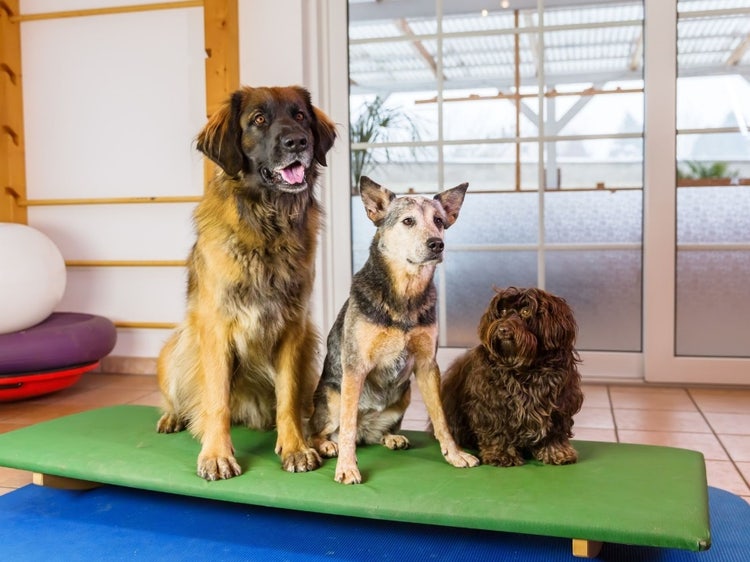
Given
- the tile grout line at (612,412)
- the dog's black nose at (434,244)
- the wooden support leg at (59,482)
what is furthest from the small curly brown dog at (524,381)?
the wooden support leg at (59,482)

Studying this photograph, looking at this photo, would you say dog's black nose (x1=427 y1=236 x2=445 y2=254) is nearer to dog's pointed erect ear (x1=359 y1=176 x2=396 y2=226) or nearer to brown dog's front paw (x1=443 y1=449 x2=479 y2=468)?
dog's pointed erect ear (x1=359 y1=176 x2=396 y2=226)

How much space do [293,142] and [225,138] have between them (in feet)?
0.73

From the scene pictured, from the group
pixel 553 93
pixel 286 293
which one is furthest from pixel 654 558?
pixel 553 93

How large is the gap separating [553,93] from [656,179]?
737 mm

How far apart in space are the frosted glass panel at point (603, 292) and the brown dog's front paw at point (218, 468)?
2464 millimetres

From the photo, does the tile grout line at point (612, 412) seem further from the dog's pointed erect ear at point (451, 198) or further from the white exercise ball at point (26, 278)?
the white exercise ball at point (26, 278)

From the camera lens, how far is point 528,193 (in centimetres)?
400

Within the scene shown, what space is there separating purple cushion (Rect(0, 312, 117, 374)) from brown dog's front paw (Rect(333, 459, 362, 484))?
218cm

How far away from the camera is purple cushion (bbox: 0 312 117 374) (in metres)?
3.44

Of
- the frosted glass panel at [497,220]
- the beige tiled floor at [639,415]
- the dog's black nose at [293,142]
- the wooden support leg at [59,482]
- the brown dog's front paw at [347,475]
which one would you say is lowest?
the beige tiled floor at [639,415]

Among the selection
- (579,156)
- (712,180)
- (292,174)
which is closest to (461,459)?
(292,174)

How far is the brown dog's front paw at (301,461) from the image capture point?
2.07m

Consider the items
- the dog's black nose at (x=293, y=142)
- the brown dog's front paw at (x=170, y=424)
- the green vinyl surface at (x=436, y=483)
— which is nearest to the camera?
the green vinyl surface at (x=436, y=483)

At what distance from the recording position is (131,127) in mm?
4195
